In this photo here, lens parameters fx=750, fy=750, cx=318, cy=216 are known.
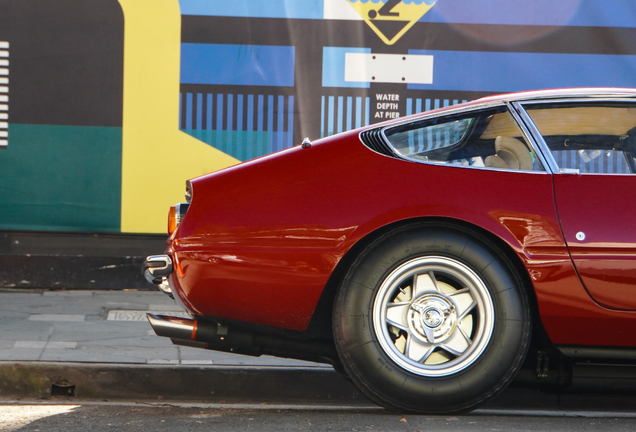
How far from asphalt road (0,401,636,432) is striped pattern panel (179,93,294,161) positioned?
138 inches

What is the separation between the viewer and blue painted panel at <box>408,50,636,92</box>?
261 inches

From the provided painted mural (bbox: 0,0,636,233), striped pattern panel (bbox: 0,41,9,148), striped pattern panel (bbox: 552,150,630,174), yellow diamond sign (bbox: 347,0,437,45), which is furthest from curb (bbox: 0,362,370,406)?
yellow diamond sign (bbox: 347,0,437,45)

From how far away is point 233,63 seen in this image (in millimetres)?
6574

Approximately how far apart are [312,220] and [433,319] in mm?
628

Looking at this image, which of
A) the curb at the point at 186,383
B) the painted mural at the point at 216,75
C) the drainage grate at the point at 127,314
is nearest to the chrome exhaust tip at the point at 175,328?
the curb at the point at 186,383

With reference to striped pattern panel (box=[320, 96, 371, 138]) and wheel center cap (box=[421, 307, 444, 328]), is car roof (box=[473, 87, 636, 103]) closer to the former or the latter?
wheel center cap (box=[421, 307, 444, 328])

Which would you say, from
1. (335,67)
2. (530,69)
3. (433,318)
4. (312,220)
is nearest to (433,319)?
(433,318)

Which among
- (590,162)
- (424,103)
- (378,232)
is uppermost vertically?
(424,103)

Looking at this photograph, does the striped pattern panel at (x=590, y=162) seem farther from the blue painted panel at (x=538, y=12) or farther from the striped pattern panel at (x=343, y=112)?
the blue painted panel at (x=538, y=12)

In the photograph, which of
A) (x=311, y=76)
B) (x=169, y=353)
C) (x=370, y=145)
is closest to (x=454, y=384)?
(x=370, y=145)

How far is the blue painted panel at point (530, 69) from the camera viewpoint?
6.62 metres

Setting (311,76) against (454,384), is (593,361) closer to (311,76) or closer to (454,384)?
(454,384)

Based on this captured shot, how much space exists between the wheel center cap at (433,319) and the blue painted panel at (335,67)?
392 cm

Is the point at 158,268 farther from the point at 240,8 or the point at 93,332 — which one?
the point at 240,8
